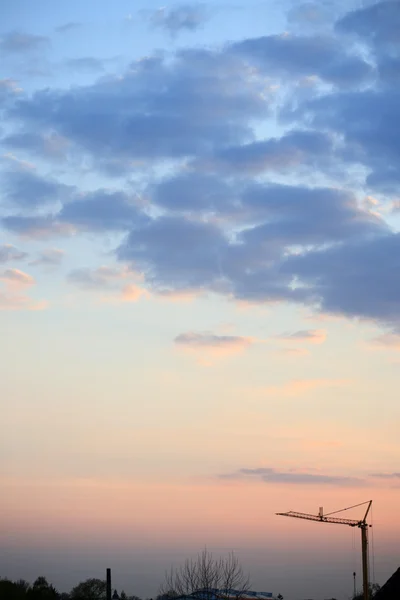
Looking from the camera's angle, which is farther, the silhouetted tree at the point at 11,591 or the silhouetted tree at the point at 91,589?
the silhouetted tree at the point at 91,589

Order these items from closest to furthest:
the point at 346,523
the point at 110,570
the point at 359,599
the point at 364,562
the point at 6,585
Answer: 1. the point at 6,585
2. the point at 110,570
3. the point at 364,562
4. the point at 346,523
5. the point at 359,599

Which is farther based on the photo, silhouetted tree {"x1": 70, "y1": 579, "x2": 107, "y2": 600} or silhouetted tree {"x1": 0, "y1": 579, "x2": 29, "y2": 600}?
silhouetted tree {"x1": 70, "y1": 579, "x2": 107, "y2": 600}

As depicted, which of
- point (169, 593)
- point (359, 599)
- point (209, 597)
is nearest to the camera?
point (209, 597)

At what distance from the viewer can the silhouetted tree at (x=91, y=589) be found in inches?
7136

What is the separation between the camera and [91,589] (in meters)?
184

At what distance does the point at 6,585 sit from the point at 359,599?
128 m

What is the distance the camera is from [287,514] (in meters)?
187

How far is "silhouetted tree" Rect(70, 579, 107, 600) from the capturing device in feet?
595

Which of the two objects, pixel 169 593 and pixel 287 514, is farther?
pixel 287 514

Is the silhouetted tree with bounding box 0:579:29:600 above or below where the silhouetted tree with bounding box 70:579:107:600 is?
above

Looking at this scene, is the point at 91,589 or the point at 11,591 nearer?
the point at 11,591

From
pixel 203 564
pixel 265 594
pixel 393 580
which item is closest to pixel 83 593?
pixel 265 594

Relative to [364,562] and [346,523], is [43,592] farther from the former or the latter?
[346,523]

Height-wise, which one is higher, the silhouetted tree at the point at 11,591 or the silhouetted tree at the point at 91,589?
the silhouetted tree at the point at 11,591
